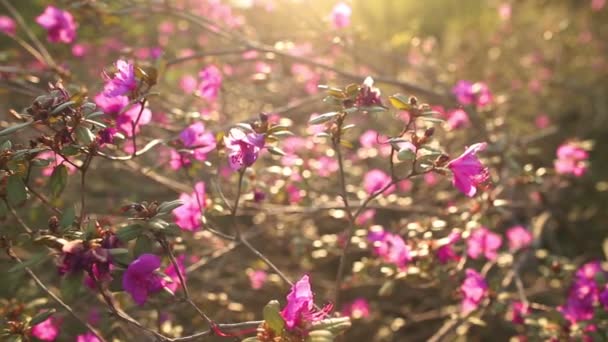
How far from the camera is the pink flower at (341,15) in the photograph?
3223 mm

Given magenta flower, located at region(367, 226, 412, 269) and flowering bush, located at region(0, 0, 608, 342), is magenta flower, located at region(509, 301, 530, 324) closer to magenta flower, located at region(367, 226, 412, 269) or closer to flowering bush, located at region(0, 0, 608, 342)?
flowering bush, located at region(0, 0, 608, 342)

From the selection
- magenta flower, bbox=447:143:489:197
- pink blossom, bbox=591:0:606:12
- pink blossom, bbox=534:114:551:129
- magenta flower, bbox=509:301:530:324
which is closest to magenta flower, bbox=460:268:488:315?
magenta flower, bbox=509:301:530:324

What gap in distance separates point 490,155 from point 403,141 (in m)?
1.71

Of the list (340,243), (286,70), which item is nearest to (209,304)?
(340,243)

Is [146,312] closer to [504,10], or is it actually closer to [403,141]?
[403,141]

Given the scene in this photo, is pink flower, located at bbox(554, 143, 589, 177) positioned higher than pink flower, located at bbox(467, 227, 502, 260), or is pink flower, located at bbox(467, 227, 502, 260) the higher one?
pink flower, located at bbox(554, 143, 589, 177)

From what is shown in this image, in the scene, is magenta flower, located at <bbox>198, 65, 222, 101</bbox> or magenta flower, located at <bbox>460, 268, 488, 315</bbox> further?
magenta flower, located at <bbox>198, 65, 222, 101</bbox>

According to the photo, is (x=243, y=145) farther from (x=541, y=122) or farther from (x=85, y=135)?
(x=541, y=122)

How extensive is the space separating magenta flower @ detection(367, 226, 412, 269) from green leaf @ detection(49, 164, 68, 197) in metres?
1.19

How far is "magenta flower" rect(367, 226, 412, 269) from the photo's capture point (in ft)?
7.20

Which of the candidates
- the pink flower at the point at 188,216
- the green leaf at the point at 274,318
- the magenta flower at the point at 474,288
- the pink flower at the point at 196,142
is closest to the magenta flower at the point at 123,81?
the pink flower at the point at 196,142

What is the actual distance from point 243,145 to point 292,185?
1.18 metres

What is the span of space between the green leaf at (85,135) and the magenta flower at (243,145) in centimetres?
37

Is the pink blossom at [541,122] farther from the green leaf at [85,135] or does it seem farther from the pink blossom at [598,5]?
the green leaf at [85,135]
